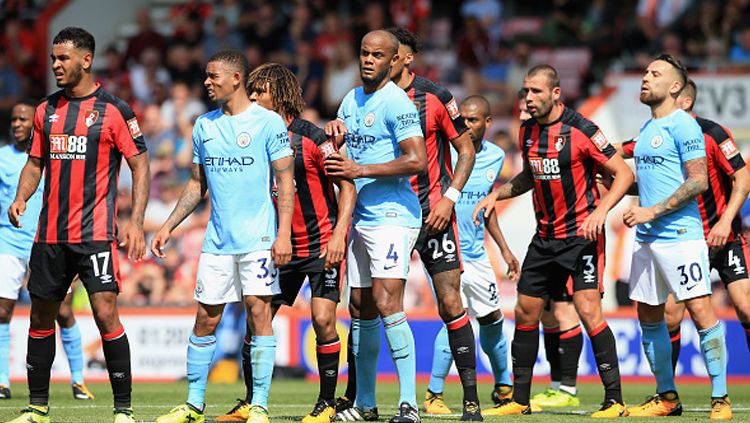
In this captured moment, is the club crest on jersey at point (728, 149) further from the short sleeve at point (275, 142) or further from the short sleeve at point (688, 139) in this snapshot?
the short sleeve at point (275, 142)

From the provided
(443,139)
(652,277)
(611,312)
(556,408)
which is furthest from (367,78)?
(611,312)

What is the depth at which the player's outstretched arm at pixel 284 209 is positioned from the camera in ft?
27.9

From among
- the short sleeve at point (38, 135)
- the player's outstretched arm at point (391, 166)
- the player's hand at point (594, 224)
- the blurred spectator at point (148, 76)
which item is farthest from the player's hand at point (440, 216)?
the blurred spectator at point (148, 76)

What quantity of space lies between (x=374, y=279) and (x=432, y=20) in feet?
48.3

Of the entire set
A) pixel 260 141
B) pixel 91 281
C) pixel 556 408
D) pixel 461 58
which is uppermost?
pixel 461 58

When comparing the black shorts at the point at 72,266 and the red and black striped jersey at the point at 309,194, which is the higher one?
the red and black striped jersey at the point at 309,194

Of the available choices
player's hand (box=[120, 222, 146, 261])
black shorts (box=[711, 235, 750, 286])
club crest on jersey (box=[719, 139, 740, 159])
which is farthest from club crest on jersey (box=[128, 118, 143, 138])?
black shorts (box=[711, 235, 750, 286])

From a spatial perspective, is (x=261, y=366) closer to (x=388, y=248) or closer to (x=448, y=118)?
(x=388, y=248)

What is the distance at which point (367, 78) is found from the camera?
907 centimetres

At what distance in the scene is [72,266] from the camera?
28.7 feet

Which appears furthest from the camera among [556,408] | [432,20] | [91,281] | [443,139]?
[432,20]

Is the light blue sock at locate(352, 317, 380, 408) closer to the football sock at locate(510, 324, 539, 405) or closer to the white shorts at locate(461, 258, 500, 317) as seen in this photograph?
the football sock at locate(510, 324, 539, 405)

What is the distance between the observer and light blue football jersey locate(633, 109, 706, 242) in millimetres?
10141

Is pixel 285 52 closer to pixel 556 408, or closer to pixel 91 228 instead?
pixel 556 408
